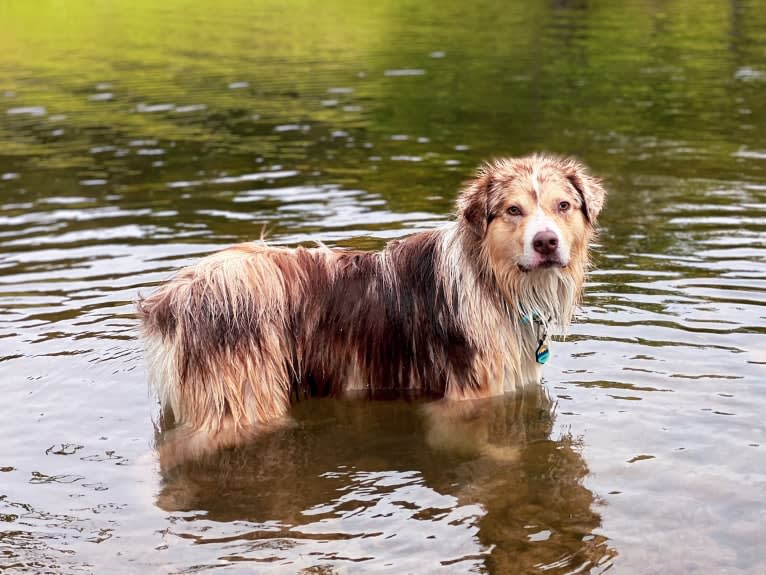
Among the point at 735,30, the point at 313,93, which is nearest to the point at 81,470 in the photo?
the point at 313,93

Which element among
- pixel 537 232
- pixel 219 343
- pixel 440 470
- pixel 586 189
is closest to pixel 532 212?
pixel 537 232

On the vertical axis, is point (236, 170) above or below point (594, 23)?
below

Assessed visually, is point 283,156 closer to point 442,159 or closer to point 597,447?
point 442,159

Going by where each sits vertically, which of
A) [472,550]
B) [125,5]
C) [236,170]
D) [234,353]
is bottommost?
[472,550]

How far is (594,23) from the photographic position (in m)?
38.2

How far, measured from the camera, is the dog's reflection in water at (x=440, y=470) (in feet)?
19.6

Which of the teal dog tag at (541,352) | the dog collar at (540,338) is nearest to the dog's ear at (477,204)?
the dog collar at (540,338)

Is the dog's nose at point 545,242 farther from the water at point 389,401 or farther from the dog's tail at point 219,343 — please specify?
the dog's tail at point 219,343

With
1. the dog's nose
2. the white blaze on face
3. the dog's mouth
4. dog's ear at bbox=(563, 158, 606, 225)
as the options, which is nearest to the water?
the dog's mouth

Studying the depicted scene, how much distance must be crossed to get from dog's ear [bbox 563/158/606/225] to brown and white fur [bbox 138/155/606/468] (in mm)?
12

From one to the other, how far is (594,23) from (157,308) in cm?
3435

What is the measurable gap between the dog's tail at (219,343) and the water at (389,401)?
36cm

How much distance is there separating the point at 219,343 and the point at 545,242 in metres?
2.50

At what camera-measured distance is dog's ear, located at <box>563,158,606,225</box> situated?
23.6 ft
